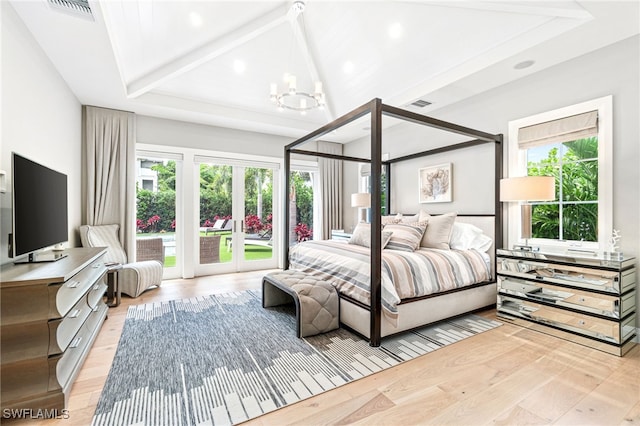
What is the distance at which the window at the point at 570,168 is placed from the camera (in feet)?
9.22

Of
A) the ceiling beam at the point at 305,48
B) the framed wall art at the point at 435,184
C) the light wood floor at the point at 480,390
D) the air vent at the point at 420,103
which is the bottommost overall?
the light wood floor at the point at 480,390

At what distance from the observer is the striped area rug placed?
171cm

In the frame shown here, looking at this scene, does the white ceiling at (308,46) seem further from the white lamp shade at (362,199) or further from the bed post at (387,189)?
the white lamp shade at (362,199)

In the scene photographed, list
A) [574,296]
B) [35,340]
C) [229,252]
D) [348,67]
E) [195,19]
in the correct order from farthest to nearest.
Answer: [229,252], [348,67], [195,19], [574,296], [35,340]

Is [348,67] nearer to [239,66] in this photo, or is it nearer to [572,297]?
[239,66]

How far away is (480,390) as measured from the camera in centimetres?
186

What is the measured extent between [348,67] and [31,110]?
3.38 meters

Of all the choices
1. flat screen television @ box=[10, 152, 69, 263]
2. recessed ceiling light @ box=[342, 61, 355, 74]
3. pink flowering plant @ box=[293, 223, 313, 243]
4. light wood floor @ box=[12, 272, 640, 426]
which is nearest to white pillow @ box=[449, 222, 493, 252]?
light wood floor @ box=[12, 272, 640, 426]

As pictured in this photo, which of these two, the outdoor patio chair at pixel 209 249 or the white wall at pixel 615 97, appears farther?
the outdoor patio chair at pixel 209 249

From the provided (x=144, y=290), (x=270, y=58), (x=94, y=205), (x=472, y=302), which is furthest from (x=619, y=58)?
(x=94, y=205)

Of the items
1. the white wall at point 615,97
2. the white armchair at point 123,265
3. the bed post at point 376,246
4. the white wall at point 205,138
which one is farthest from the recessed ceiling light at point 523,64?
the white armchair at point 123,265

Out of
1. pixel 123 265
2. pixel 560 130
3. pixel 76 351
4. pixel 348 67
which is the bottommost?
pixel 76 351

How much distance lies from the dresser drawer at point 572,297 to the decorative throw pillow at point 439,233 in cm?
72

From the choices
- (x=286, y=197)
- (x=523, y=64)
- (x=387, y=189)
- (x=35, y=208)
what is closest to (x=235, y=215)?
(x=286, y=197)
